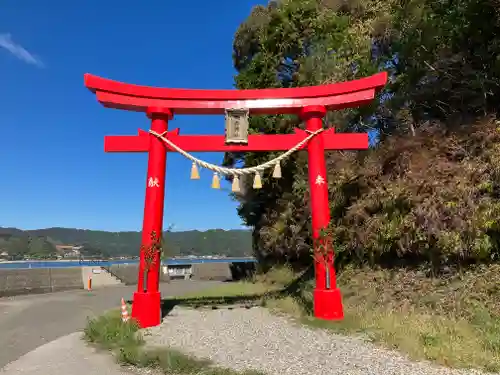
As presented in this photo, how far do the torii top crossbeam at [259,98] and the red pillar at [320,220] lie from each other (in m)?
0.37

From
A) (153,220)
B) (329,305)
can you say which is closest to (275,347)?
(329,305)

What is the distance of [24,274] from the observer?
20000 millimetres

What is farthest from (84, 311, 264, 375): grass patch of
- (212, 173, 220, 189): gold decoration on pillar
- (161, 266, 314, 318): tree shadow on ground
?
(212, 173, 220, 189): gold decoration on pillar

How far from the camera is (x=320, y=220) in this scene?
9242 mm

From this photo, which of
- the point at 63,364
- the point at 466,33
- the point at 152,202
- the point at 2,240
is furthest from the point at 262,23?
the point at 2,240

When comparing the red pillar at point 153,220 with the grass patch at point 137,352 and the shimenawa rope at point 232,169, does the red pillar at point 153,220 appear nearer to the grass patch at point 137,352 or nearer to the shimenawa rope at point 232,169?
the shimenawa rope at point 232,169

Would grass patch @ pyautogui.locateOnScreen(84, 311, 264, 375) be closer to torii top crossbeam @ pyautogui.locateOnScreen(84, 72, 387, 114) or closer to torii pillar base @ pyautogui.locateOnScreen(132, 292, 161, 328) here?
torii pillar base @ pyautogui.locateOnScreen(132, 292, 161, 328)

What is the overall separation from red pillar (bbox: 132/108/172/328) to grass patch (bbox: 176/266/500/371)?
3307 mm

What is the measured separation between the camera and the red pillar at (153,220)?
331 inches

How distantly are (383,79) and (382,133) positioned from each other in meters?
5.93

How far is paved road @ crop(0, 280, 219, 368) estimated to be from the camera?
790 cm

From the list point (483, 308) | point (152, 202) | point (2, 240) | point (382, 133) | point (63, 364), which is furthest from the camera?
point (2, 240)

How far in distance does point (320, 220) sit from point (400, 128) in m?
6.69

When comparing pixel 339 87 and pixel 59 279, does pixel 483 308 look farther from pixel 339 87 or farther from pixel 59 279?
pixel 59 279
